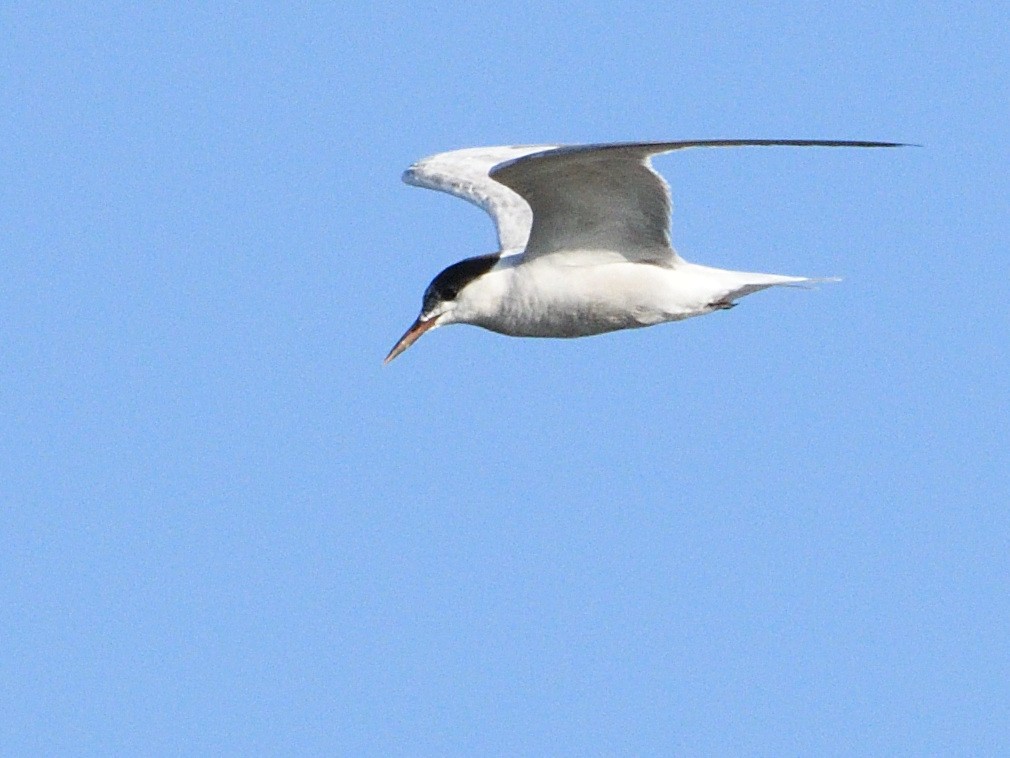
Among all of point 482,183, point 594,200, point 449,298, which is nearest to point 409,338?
point 449,298

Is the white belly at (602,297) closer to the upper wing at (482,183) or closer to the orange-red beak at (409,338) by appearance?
the orange-red beak at (409,338)

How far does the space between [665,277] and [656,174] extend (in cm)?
73

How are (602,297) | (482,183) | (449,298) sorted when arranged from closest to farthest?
1. (602,297)
2. (449,298)
3. (482,183)

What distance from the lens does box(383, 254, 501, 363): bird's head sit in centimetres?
908

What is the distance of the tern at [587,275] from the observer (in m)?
8.44

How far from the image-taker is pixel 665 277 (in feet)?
29.1

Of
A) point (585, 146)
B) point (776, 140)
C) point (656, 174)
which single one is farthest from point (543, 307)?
point (776, 140)

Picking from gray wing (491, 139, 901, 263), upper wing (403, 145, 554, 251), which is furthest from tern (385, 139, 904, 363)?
upper wing (403, 145, 554, 251)

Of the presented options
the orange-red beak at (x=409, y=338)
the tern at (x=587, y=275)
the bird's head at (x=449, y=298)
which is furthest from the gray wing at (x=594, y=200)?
the orange-red beak at (x=409, y=338)

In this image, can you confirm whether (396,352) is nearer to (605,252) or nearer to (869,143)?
(605,252)

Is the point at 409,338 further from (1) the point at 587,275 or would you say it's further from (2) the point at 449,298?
(1) the point at 587,275

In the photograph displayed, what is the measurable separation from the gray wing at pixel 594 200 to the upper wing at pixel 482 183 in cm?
106

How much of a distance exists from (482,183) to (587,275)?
1.98 meters

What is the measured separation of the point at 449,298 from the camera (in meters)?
9.14
